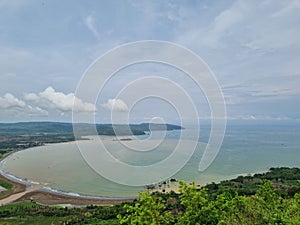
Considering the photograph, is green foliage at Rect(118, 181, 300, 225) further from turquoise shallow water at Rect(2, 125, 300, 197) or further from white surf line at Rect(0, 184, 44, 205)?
white surf line at Rect(0, 184, 44, 205)

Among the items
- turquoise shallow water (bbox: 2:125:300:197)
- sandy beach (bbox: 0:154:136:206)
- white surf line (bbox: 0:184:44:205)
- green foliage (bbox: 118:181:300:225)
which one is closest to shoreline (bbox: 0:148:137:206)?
sandy beach (bbox: 0:154:136:206)

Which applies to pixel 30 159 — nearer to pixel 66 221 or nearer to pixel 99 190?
pixel 99 190

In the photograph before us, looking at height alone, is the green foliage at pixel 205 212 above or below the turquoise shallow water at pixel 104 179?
above

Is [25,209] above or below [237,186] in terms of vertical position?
below

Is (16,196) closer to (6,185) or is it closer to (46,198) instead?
(46,198)

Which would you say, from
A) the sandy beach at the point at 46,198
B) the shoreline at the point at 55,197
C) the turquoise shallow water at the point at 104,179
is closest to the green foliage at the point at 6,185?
the shoreline at the point at 55,197

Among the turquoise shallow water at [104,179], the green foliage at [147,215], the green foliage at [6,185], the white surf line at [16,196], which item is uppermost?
the green foliage at [147,215]

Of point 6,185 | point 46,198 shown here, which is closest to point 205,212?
point 46,198

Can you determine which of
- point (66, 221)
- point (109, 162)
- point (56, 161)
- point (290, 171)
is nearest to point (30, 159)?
point (56, 161)

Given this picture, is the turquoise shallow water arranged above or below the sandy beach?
above

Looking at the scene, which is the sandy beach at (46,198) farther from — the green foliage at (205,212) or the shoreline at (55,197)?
the green foliage at (205,212)

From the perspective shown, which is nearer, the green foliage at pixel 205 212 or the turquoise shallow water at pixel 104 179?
the green foliage at pixel 205 212
